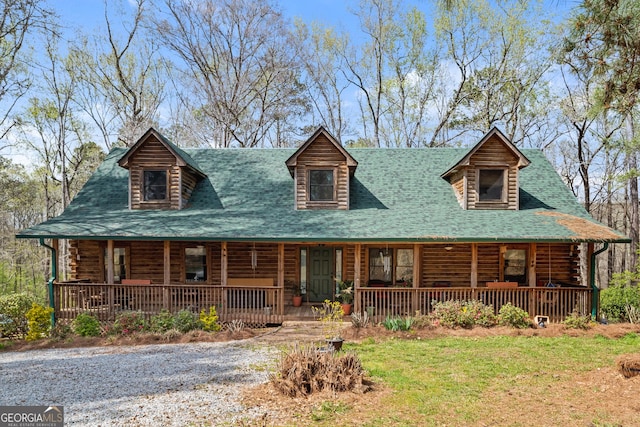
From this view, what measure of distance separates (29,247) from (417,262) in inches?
1270

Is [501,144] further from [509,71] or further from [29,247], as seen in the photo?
[29,247]

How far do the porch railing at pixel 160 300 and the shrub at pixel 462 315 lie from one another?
487 cm

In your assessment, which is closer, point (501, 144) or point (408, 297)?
point (408, 297)

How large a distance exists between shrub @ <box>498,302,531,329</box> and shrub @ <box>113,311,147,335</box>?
10.7m

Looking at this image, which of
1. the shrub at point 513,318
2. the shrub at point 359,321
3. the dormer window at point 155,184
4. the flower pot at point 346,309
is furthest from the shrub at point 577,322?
the dormer window at point 155,184

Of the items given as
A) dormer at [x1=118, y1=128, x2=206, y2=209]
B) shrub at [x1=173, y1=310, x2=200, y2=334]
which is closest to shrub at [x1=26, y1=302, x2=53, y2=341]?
shrub at [x1=173, y1=310, x2=200, y2=334]

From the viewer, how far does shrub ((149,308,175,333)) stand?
11.0 metres

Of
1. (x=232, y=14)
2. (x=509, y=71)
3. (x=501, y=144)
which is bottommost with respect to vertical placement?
(x=501, y=144)

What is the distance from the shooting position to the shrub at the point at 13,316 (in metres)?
11.4

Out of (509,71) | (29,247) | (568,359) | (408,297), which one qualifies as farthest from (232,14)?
(568,359)

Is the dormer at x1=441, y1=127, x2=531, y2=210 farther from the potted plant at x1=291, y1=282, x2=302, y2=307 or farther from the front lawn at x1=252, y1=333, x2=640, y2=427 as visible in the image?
the potted plant at x1=291, y1=282, x2=302, y2=307

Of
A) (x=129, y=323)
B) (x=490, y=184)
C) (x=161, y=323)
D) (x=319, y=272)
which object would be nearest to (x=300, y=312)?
(x=319, y=272)

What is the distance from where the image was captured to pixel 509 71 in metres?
25.1

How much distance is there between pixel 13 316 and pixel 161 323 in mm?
4598
